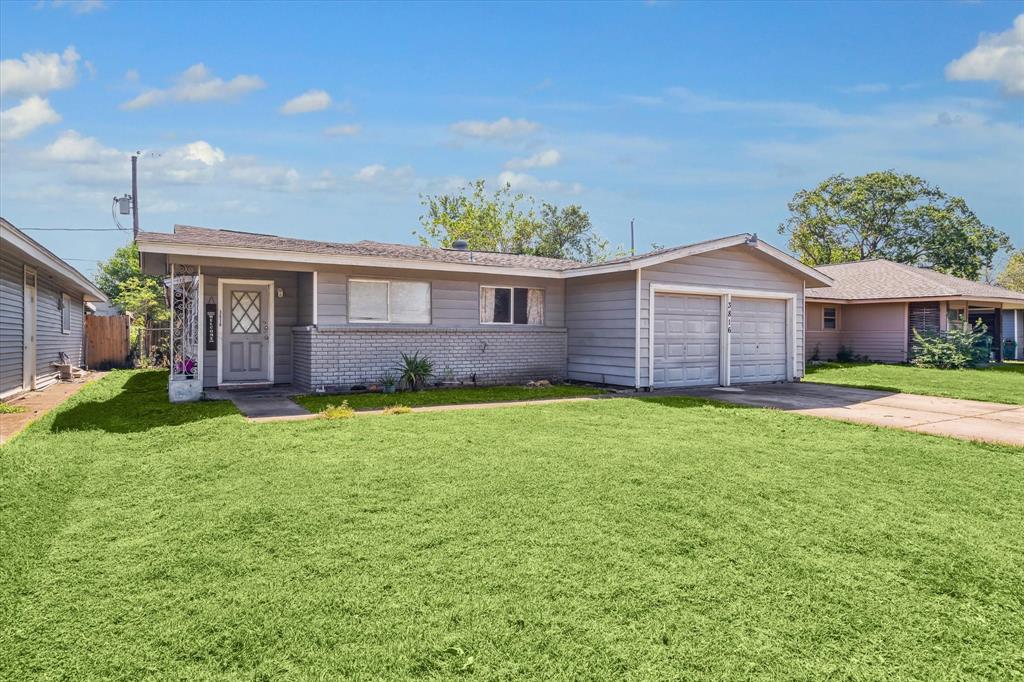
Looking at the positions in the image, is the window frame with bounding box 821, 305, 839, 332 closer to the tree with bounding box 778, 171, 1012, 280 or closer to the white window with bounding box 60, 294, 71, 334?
the tree with bounding box 778, 171, 1012, 280

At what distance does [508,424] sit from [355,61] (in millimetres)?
18071

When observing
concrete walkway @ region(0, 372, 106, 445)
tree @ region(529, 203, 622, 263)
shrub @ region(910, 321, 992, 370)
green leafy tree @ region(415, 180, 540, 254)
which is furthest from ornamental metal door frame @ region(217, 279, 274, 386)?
tree @ region(529, 203, 622, 263)

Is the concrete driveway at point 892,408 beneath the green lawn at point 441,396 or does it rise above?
beneath

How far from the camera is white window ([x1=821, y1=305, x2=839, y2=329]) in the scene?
24380 mm

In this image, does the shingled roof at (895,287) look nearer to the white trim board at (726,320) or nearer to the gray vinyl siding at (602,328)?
the white trim board at (726,320)

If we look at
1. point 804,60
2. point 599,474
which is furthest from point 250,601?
point 804,60

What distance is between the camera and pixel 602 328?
45.2 feet

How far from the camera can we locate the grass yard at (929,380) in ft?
42.5

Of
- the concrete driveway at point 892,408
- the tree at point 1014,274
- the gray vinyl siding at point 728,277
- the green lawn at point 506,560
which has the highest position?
the tree at point 1014,274

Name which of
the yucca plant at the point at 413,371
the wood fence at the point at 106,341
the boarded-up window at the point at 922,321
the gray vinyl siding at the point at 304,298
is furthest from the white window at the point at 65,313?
the boarded-up window at the point at 922,321

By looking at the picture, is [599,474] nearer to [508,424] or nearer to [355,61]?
[508,424]

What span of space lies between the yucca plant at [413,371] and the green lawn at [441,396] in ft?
1.11

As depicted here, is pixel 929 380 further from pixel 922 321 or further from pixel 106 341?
pixel 106 341

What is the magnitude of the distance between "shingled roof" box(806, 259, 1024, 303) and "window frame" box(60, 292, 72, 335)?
25461 millimetres
